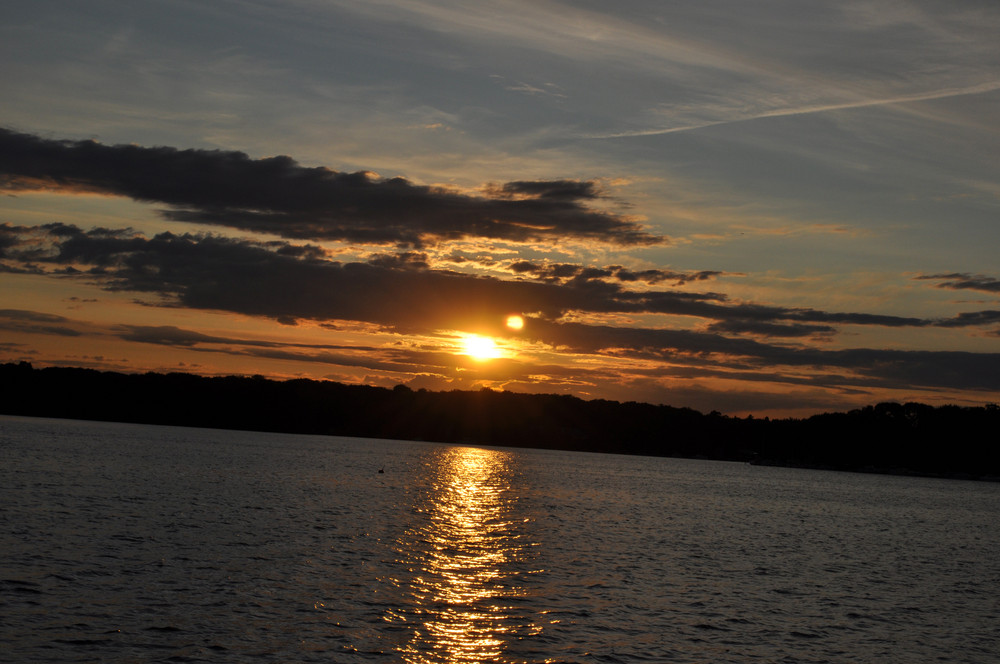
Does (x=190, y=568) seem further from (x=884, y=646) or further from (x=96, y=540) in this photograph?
(x=884, y=646)

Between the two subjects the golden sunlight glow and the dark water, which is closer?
the dark water

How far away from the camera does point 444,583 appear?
42.0 metres

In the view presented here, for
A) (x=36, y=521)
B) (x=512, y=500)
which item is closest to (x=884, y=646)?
(x=36, y=521)

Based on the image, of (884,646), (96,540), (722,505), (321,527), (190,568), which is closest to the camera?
(884,646)

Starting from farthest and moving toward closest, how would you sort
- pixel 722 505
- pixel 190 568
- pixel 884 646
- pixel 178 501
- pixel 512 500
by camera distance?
pixel 722 505 < pixel 512 500 < pixel 178 501 < pixel 190 568 < pixel 884 646

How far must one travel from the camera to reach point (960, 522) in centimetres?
12006

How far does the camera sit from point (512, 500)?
10112cm

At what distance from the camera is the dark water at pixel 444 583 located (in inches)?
1182

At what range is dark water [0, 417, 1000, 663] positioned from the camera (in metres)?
30.0

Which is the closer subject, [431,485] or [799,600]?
[799,600]

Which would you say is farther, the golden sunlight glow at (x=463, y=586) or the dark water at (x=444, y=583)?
the golden sunlight glow at (x=463, y=586)

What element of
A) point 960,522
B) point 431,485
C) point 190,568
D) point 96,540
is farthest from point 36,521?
point 960,522

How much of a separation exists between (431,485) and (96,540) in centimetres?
7578

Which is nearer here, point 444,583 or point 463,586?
point 463,586
